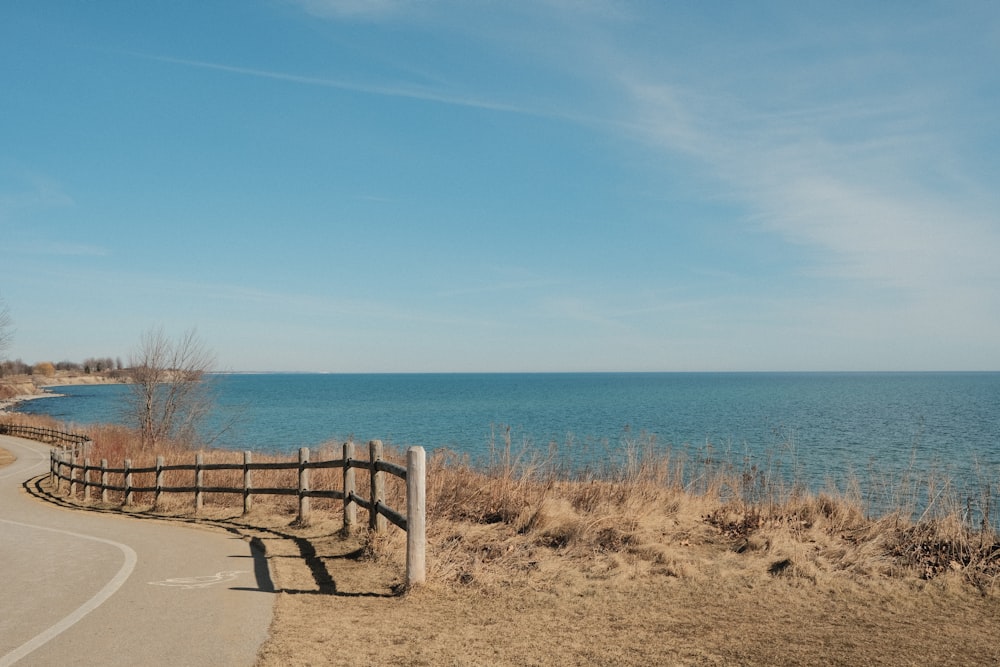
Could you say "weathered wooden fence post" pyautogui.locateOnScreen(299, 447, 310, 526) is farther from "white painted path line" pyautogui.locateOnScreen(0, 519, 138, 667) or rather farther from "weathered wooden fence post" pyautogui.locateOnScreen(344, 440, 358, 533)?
"white painted path line" pyautogui.locateOnScreen(0, 519, 138, 667)

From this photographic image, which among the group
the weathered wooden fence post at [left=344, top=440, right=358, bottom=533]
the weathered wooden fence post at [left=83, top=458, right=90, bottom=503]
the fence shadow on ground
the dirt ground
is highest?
the weathered wooden fence post at [left=344, top=440, right=358, bottom=533]

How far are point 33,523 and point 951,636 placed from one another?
1704 cm

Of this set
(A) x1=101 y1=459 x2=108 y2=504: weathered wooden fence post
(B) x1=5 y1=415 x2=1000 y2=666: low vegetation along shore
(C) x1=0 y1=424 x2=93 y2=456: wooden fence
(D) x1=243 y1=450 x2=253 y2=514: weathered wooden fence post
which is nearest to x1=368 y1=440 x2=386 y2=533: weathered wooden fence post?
(B) x1=5 y1=415 x2=1000 y2=666: low vegetation along shore

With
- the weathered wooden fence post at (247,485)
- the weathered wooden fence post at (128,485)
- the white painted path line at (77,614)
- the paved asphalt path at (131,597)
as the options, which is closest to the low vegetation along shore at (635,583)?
the paved asphalt path at (131,597)

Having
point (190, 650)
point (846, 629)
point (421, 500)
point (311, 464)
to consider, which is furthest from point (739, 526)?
point (190, 650)

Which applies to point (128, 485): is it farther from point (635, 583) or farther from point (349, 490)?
point (635, 583)

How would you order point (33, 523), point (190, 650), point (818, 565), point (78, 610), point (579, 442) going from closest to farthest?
point (190, 650)
point (78, 610)
point (818, 565)
point (33, 523)
point (579, 442)

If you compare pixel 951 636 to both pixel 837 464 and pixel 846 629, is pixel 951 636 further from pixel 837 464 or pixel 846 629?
pixel 837 464

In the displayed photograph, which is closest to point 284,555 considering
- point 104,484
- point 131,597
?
point 131,597

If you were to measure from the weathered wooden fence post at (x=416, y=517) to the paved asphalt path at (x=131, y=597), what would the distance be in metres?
1.55

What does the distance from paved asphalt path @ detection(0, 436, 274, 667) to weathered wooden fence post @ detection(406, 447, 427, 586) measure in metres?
1.55

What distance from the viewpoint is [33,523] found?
53.7ft

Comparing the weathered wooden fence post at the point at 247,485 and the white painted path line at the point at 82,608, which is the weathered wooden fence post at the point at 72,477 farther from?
the weathered wooden fence post at the point at 247,485

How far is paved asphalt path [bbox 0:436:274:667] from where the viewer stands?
6438 millimetres
